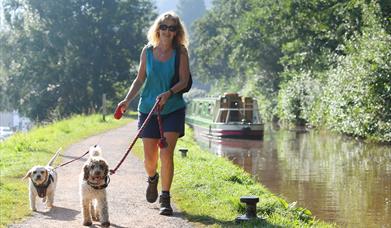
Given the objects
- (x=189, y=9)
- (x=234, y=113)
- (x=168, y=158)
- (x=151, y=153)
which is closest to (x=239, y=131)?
(x=234, y=113)

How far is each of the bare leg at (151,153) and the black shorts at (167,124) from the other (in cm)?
7

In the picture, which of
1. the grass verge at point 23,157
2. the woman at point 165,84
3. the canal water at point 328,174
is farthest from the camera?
the canal water at point 328,174

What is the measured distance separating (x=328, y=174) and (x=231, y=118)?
16.4 metres

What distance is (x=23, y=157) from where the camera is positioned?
41.7 ft

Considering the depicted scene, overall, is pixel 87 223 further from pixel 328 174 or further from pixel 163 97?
pixel 328 174

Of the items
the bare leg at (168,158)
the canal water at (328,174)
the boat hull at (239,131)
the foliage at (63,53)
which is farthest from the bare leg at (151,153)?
the foliage at (63,53)

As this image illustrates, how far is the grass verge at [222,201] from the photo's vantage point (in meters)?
6.74

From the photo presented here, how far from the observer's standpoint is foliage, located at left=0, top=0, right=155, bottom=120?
41406 mm

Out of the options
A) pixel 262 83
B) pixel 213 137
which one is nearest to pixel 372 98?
pixel 213 137

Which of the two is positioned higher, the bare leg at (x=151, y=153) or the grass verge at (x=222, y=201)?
the bare leg at (x=151, y=153)

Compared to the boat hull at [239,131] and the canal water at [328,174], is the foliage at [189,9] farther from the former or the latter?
the canal water at [328,174]

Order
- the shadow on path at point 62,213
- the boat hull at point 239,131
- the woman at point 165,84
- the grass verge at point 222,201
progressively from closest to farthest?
1. the woman at point 165,84
2. the grass verge at point 222,201
3. the shadow on path at point 62,213
4. the boat hull at point 239,131

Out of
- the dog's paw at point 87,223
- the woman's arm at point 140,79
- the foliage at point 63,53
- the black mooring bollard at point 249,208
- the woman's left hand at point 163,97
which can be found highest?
the foliage at point 63,53

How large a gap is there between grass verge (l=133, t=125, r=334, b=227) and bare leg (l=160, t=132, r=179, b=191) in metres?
0.48
